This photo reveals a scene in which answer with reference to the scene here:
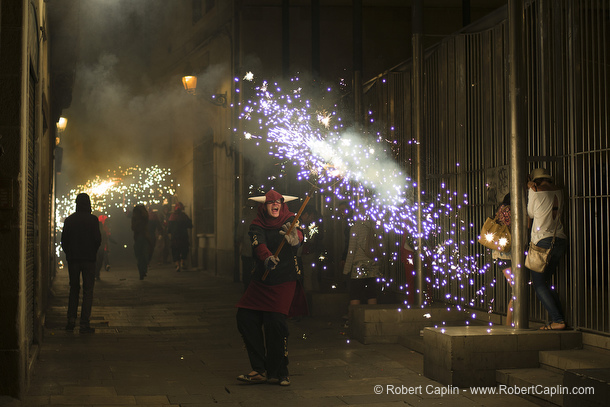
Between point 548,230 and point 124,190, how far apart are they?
26.0m

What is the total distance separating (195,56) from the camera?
80.3ft

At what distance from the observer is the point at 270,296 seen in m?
7.48

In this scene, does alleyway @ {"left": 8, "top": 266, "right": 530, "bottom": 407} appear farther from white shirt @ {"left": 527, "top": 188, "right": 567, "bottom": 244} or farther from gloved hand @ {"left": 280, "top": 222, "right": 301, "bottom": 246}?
white shirt @ {"left": 527, "top": 188, "right": 567, "bottom": 244}

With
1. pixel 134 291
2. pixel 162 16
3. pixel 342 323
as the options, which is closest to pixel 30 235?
pixel 342 323

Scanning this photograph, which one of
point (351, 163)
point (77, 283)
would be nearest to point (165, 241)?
point (351, 163)

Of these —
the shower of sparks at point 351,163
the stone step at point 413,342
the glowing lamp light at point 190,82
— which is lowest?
the stone step at point 413,342

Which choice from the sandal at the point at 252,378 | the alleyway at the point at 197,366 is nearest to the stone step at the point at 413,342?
the alleyway at the point at 197,366

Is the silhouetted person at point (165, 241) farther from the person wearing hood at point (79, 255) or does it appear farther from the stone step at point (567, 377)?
the stone step at point (567, 377)

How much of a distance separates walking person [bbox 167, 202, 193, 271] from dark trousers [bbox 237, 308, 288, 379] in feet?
50.4

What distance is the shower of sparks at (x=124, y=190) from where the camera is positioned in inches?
1152

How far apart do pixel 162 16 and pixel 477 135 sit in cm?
2069


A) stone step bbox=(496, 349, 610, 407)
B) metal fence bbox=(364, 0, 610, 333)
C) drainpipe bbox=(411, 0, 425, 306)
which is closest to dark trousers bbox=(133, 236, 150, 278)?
metal fence bbox=(364, 0, 610, 333)

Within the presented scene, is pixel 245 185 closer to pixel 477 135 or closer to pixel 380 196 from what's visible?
pixel 380 196

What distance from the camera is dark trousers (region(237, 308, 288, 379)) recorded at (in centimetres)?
735
